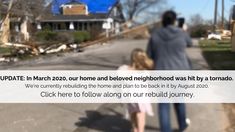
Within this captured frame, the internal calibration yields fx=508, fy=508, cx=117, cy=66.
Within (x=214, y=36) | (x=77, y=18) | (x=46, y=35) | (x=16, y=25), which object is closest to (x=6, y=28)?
(x=16, y=25)

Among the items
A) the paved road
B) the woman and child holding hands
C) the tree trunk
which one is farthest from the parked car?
the tree trunk

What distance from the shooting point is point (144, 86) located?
3.49m

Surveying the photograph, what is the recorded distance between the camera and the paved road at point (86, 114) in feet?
13.8

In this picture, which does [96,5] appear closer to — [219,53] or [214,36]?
[214,36]

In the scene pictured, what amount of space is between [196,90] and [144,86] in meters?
0.48

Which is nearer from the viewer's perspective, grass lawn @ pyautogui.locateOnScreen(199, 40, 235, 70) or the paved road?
grass lawn @ pyautogui.locateOnScreen(199, 40, 235, 70)

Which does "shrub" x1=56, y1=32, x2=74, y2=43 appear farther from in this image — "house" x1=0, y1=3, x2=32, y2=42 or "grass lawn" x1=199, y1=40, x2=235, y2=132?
"grass lawn" x1=199, y1=40, x2=235, y2=132

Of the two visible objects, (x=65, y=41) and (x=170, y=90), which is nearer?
(x=170, y=90)

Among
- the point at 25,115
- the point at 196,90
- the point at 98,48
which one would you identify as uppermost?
the point at 98,48

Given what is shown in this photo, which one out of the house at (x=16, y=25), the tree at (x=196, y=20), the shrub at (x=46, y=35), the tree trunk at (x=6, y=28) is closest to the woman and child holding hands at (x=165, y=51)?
the tree at (x=196, y=20)

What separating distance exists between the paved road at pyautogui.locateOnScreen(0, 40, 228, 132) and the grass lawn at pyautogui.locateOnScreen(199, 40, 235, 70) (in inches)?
5.1

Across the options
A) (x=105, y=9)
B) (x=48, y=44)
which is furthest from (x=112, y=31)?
(x=48, y=44)

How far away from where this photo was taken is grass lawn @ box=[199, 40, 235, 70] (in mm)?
4082

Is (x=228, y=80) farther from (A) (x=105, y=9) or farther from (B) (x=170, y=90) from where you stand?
(A) (x=105, y=9)
